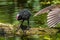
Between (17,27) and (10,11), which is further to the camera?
(10,11)

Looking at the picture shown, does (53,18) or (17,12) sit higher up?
(53,18)

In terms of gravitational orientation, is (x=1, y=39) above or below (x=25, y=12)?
below

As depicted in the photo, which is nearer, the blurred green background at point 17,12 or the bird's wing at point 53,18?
the bird's wing at point 53,18

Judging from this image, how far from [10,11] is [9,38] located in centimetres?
233

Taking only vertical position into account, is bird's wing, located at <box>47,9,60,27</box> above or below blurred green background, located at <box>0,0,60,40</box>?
above

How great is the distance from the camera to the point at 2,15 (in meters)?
7.50

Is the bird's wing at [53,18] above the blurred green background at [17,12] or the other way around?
above

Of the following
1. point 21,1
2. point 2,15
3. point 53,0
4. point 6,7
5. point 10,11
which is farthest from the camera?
point 21,1

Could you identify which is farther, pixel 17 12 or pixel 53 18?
pixel 17 12

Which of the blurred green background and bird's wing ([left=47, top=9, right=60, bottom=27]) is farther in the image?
the blurred green background

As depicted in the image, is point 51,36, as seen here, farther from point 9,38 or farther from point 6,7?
point 6,7

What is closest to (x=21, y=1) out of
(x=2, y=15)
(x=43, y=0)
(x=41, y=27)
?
(x=43, y=0)

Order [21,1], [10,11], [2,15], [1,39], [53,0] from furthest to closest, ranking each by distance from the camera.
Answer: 1. [21,1]
2. [53,0]
3. [10,11]
4. [2,15]
5. [1,39]

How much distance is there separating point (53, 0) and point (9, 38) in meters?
3.80
